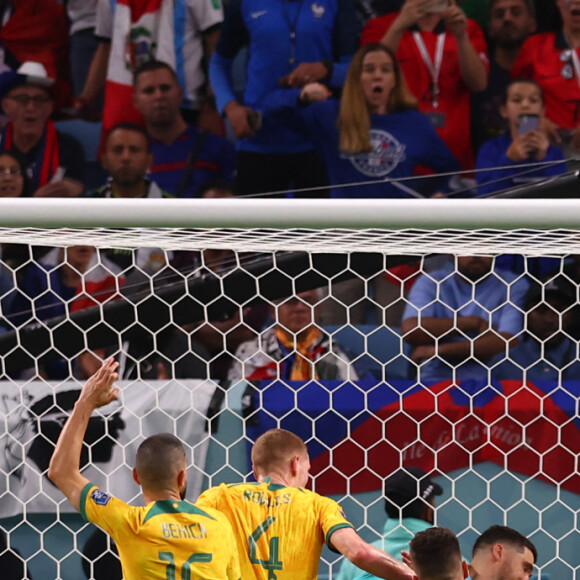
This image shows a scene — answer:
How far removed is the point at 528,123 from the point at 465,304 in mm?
1117

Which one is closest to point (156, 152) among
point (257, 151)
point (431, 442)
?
point (257, 151)

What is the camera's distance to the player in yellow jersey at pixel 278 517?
2.51 m

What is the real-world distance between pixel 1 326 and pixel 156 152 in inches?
50.7

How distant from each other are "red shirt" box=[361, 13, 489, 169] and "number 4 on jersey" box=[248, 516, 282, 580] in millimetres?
2598

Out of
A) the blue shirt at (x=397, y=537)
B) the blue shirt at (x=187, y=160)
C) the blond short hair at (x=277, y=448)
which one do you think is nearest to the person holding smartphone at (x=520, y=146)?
the blue shirt at (x=187, y=160)

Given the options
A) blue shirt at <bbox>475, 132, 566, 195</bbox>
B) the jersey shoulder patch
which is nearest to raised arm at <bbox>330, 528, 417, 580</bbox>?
the jersey shoulder patch

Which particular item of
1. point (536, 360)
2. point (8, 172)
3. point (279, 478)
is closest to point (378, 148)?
point (536, 360)

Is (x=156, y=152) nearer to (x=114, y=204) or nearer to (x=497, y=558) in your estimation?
(x=114, y=204)

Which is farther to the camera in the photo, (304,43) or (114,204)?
(304,43)

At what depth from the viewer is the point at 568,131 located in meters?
4.56

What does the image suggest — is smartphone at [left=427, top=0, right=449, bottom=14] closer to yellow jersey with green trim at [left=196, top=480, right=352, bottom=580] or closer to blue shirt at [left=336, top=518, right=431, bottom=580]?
blue shirt at [left=336, top=518, right=431, bottom=580]

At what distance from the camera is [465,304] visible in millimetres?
3852

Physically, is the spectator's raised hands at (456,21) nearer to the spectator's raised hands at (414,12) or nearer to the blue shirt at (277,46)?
the spectator's raised hands at (414,12)

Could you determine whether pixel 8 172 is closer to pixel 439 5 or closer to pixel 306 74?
pixel 306 74
